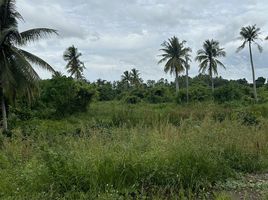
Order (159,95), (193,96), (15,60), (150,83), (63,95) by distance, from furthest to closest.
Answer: (150,83) < (159,95) < (193,96) < (63,95) < (15,60)

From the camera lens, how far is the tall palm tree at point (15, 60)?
2433 cm

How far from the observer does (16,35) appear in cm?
2506

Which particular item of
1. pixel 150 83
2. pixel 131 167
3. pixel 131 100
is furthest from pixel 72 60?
pixel 131 167

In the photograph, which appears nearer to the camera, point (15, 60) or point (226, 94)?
point (15, 60)

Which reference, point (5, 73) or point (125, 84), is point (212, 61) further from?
point (5, 73)

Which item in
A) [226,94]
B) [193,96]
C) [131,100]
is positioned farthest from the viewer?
[131,100]

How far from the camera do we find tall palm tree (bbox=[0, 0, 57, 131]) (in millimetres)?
24327

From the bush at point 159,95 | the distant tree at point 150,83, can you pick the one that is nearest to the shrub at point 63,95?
the bush at point 159,95

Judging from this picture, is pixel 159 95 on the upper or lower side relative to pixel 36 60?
lower

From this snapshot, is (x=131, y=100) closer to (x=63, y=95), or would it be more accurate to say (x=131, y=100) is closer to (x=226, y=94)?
(x=226, y=94)

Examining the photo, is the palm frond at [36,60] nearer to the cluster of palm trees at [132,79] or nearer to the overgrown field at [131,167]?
the overgrown field at [131,167]

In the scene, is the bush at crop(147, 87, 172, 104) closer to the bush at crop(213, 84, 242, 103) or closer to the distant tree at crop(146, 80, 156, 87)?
the bush at crop(213, 84, 242, 103)

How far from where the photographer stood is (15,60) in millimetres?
25219

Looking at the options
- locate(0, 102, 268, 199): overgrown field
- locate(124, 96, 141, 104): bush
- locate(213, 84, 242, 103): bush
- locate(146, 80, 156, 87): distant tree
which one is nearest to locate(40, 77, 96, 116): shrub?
locate(124, 96, 141, 104): bush
